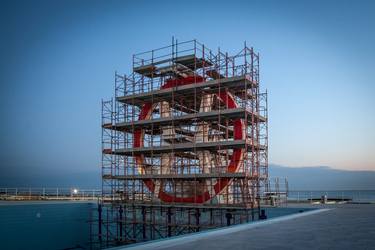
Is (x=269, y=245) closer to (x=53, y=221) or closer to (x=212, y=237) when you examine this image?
(x=212, y=237)

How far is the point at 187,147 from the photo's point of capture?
2288cm

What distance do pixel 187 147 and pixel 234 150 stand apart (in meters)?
2.52

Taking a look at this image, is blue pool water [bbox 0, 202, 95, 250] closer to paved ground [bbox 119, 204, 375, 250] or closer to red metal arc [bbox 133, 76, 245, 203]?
red metal arc [bbox 133, 76, 245, 203]

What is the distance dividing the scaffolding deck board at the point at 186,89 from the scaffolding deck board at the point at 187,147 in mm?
3042

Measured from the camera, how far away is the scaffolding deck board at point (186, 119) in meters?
21.5

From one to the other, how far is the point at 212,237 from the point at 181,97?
16.1m

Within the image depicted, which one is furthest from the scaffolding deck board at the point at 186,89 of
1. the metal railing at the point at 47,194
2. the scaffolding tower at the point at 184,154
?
the metal railing at the point at 47,194

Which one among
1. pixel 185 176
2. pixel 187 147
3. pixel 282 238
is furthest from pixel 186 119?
pixel 282 238

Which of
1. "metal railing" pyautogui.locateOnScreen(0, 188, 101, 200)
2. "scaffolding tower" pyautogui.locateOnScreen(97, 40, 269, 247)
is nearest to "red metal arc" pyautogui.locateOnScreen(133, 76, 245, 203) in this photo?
"scaffolding tower" pyautogui.locateOnScreen(97, 40, 269, 247)

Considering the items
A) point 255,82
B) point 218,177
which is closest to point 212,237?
point 218,177

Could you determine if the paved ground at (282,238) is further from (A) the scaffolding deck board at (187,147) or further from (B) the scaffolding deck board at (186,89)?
(B) the scaffolding deck board at (186,89)

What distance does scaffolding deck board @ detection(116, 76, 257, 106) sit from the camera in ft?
72.1

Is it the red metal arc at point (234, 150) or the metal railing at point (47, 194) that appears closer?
the red metal arc at point (234, 150)

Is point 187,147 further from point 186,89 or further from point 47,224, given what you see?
point 47,224
